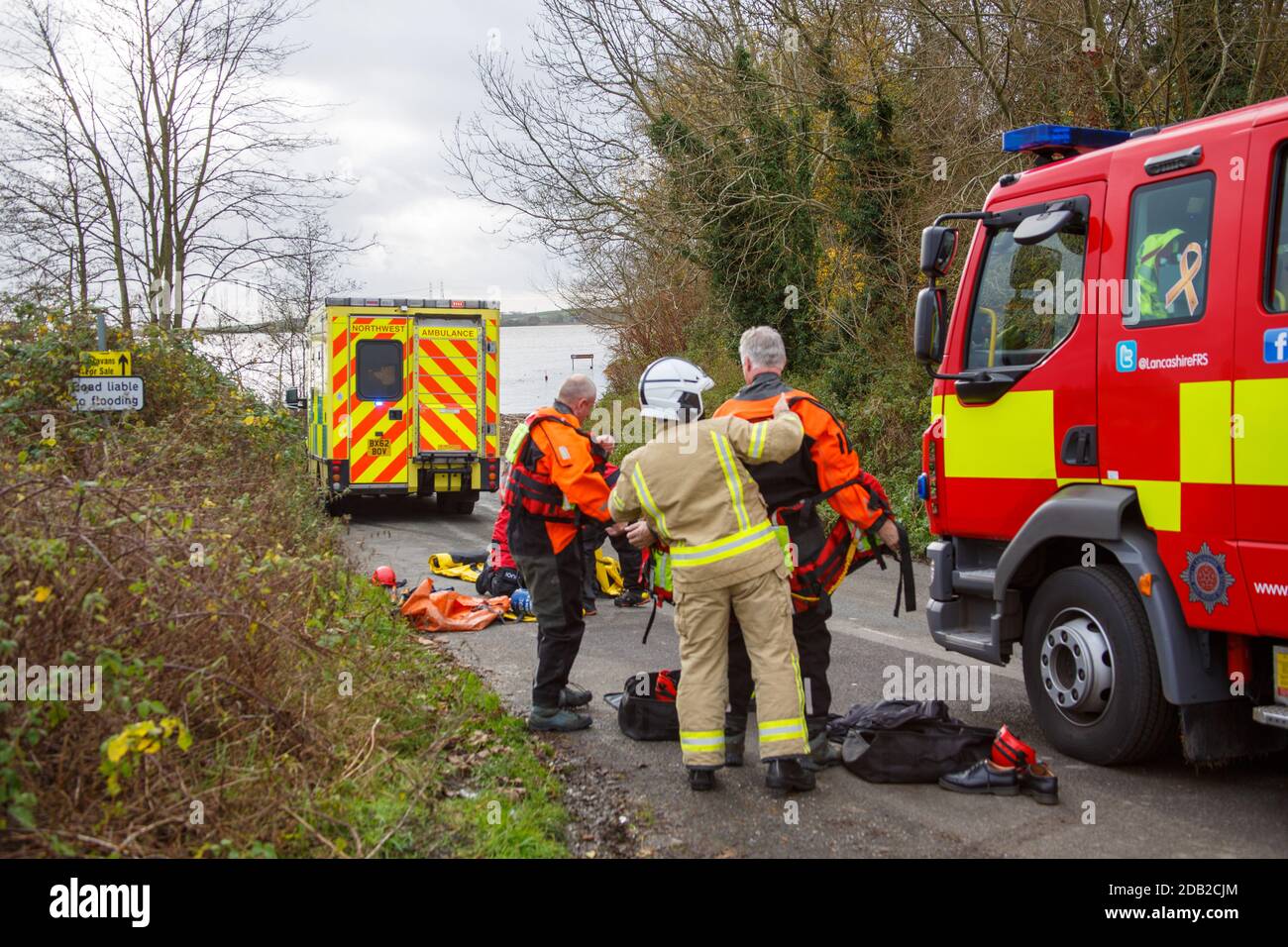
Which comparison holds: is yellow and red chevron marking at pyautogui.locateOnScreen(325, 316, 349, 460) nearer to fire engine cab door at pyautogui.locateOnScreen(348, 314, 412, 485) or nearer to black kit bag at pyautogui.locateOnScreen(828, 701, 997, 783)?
fire engine cab door at pyautogui.locateOnScreen(348, 314, 412, 485)

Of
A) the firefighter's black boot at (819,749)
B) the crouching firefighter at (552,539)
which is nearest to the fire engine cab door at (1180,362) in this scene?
the firefighter's black boot at (819,749)

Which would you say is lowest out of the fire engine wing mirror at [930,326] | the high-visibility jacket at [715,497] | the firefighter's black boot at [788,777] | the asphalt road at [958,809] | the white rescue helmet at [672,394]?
the asphalt road at [958,809]

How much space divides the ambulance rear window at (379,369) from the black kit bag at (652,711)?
9938 millimetres

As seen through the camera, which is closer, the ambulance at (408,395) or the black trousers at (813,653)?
the black trousers at (813,653)

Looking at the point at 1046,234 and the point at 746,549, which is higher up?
the point at 1046,234

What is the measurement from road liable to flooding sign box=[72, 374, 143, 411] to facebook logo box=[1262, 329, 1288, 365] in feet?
27.3

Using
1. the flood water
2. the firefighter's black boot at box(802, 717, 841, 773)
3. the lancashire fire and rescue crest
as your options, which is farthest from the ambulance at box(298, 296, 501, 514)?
the lancashire fire and rescue crest

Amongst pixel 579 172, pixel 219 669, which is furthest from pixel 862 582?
pixel 579 172

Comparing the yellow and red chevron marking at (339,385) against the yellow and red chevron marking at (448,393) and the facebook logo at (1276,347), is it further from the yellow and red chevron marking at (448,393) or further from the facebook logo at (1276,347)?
the facebook logo at (1276,347)

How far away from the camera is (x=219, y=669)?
168 inches

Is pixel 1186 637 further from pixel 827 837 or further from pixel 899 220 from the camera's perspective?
pixel 899 220

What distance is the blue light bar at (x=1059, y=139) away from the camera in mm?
5246

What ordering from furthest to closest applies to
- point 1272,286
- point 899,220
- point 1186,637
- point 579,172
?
point 579,172
point 899,220
point 1186,637
point 1272,286

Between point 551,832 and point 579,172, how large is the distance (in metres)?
17.1
